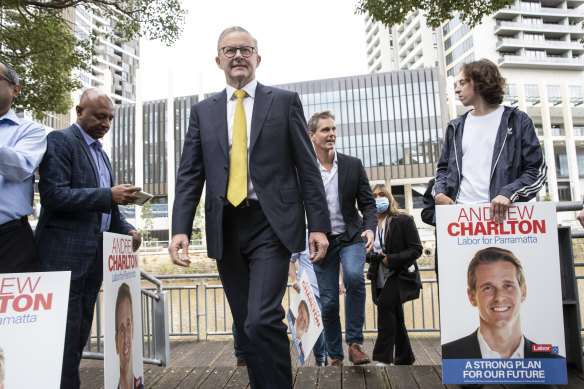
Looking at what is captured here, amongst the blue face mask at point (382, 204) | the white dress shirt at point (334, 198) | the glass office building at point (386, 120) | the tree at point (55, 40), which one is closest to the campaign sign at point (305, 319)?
the white dress shirt at point (334, 198)

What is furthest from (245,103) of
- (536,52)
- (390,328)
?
(536,52)

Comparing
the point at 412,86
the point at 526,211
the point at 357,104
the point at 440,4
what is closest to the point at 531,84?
the point at 412,86

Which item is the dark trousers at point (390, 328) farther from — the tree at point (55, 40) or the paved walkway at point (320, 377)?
the tree at point (55, 40)

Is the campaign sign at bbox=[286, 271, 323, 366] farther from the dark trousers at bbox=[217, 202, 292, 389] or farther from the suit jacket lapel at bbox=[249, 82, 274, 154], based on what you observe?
the suit jacket lapel at bbox=[249, 82, 274, 154]

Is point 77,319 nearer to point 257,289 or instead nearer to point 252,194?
point 257,289

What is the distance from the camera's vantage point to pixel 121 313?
2664 mm

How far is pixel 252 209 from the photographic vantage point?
8.38ft

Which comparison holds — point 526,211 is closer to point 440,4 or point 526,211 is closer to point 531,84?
point 440,4

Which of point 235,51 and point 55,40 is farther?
point 55,40

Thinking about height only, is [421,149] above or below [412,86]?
below

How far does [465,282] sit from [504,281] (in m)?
0.22

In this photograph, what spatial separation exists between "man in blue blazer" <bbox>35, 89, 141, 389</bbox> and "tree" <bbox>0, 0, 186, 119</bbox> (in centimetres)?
760

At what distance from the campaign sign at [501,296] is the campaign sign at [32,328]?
2004 mm

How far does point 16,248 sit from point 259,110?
58.2 inches
